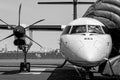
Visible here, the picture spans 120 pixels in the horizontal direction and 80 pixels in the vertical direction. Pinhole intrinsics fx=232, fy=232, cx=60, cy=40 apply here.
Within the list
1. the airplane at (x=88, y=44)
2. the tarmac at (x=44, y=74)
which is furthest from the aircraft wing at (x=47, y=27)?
the airplane at (x=88, y=44)

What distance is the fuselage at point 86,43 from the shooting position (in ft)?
26.0

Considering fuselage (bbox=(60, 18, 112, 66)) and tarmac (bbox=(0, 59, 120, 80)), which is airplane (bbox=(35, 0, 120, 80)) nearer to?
fuselage (bbox=(60, 18, 112, 66))

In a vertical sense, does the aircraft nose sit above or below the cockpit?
below

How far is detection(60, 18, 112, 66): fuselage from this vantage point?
26.0 feet

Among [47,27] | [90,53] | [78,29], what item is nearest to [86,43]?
[90,53]

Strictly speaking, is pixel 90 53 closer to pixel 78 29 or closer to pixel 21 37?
pixel 78 29

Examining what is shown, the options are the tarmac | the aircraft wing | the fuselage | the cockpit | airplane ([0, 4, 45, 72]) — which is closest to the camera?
the fuselage

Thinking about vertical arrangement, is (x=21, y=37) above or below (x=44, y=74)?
above

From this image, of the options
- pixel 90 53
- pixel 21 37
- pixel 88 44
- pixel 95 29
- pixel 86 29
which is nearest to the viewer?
pixel 90 53

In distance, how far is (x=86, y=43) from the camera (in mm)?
8031

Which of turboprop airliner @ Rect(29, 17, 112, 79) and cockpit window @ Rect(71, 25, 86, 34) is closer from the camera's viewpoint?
turboprop airliner @ Rect(29, 17, 112, 79)

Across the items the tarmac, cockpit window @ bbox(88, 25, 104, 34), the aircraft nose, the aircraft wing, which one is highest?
the aircraft wing

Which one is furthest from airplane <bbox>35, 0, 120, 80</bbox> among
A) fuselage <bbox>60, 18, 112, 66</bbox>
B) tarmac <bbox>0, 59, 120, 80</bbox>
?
tarmac <bbox>0, 59, 120, 80</bbox>

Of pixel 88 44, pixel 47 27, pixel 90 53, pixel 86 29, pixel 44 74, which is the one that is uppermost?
pixel 47 27
